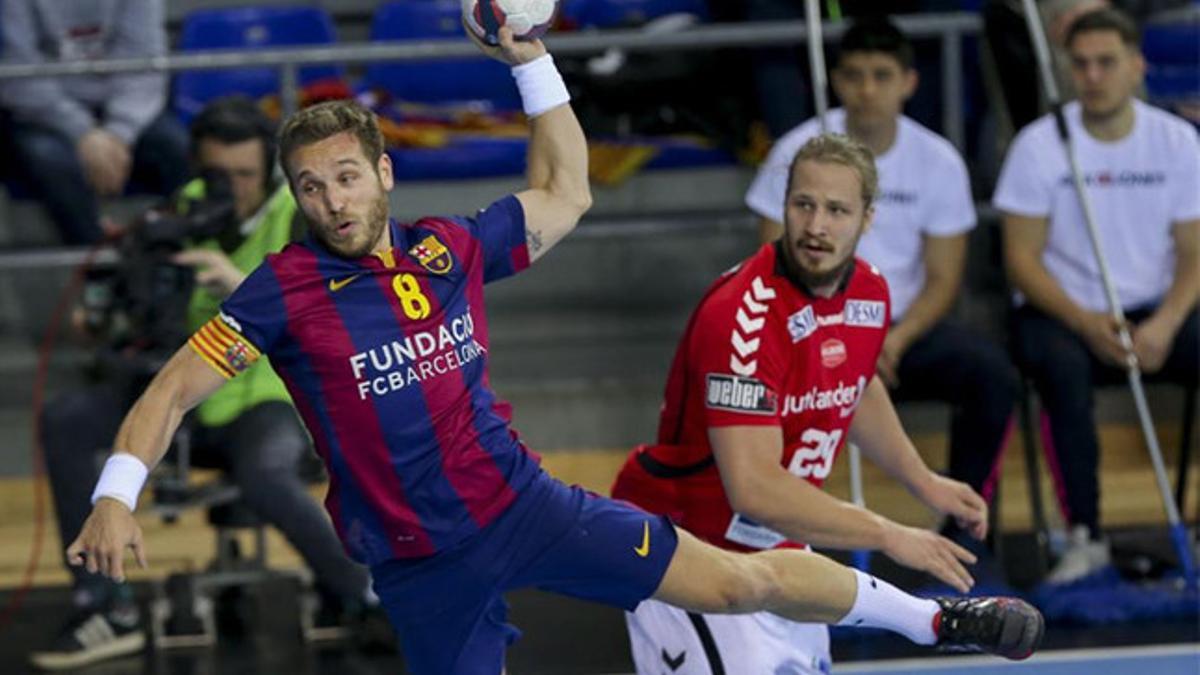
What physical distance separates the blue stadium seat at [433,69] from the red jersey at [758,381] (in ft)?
12.1

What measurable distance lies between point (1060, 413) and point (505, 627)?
110 inches

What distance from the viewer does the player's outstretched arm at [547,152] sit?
4.91 meters

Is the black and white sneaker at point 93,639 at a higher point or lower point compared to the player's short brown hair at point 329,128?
lower

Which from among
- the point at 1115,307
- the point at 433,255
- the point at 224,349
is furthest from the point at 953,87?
the point at 224,349

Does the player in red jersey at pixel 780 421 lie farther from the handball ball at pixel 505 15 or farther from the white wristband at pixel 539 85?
the handball ball at pixel 505 15

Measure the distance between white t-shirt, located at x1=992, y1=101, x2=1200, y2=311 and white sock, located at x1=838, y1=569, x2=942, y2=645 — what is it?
261 cm

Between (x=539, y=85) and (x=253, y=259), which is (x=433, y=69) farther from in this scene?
(x=539, y=85)

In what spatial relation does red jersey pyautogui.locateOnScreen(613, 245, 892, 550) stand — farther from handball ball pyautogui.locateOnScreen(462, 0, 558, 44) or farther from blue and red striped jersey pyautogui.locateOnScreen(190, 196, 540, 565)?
handball ball pyautogui.locateOnScreen(462, 0, 558, 44)

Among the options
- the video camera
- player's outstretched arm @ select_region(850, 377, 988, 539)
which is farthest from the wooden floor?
player's outstretched arm @ select_region(850, 377, 988, 539)

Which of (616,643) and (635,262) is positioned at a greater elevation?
(635,262)

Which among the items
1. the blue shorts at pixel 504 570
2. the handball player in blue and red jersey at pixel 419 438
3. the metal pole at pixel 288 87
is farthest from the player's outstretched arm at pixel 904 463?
the metal pole at pixel 288 87

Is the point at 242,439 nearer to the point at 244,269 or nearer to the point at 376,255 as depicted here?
the point at 244,269

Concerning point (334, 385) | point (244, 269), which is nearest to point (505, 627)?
point (334, 385)

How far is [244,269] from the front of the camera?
686cm
